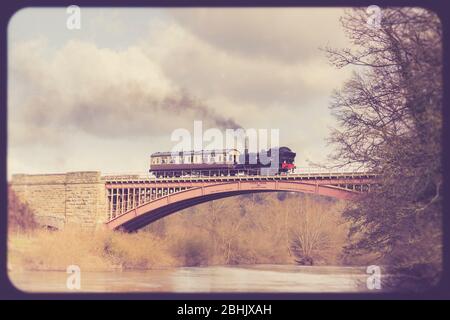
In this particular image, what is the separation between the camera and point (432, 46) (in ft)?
37.8

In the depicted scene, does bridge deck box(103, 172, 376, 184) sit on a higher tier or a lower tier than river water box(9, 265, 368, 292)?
higher

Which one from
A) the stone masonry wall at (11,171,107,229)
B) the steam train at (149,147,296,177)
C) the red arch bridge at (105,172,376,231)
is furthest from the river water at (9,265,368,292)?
the steam train at (149,147,296,177)

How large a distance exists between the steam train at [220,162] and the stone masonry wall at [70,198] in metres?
4.78

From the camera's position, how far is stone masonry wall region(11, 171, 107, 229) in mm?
40094

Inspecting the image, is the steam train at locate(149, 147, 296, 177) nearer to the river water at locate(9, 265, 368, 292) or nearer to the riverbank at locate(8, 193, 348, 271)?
the riverbank at locate(8, 193, 348, 271)

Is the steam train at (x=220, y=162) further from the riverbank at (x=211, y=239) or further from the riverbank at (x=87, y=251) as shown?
the riverbank at (x=87, y=251)

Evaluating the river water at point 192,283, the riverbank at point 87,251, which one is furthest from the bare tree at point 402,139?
the riverbank at point 87,251

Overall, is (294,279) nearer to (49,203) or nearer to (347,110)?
(347,110)

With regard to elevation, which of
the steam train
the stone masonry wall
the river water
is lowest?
the river water

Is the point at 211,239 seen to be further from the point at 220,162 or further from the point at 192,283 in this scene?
the point at 192,283

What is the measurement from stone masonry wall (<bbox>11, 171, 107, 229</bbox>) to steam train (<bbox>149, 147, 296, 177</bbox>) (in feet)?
15.7

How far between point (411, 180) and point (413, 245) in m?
1.41

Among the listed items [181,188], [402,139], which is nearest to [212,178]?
[181,188]

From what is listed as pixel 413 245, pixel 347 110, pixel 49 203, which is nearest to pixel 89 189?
pixel 49 203
